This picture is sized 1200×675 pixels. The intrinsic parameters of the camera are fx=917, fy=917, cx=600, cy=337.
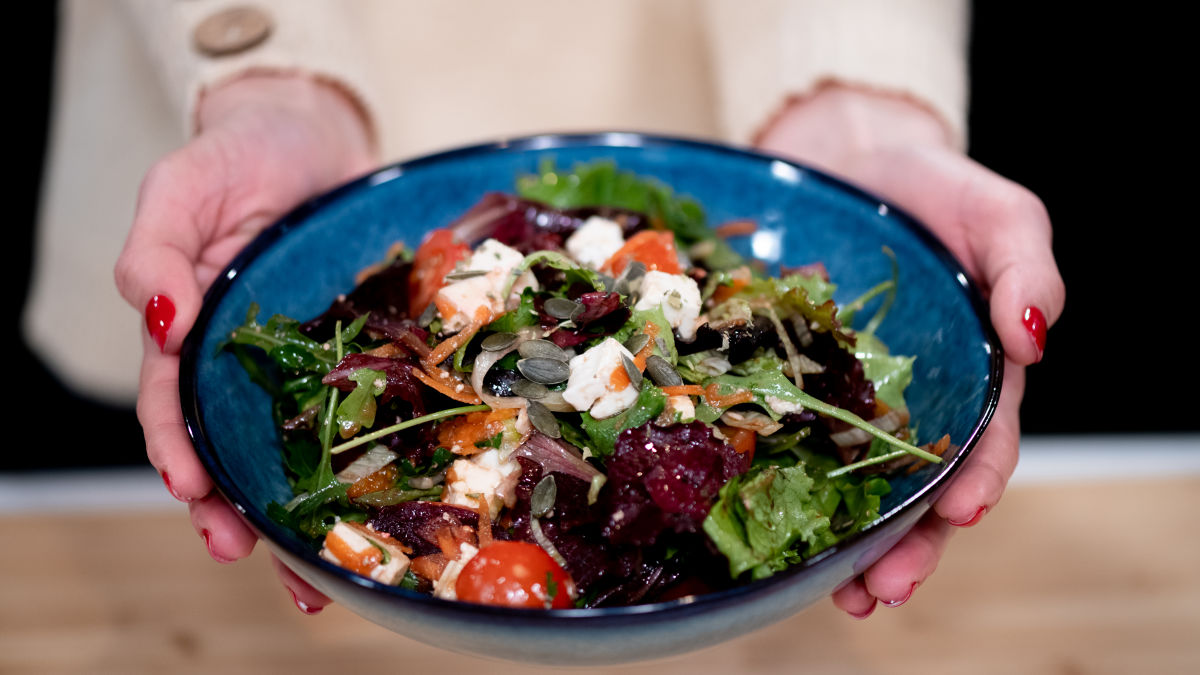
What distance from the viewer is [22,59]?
4.11 metres

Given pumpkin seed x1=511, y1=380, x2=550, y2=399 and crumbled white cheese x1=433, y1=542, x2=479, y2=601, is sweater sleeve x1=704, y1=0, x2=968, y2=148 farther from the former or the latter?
crumbled white cheese x1=433, y1=542, x2=479, y2=601

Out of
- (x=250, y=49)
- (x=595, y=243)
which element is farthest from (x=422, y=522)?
(x=250, y=49)

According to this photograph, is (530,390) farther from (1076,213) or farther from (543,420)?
(1076,213)

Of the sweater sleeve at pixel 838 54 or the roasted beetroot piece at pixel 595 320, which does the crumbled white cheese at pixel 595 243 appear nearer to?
the roasted beetroot piece at pixel 595 320

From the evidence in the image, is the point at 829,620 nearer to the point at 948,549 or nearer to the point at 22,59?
the point at 948,549

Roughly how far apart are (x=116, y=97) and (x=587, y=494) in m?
2.90

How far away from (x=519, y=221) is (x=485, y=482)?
91 centimetres

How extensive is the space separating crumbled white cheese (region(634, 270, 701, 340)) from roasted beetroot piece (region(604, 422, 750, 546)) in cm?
30

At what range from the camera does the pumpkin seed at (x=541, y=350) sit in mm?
1908

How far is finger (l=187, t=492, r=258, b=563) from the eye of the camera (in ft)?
6.14

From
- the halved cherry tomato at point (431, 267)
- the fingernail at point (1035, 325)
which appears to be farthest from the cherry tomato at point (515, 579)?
the fingernail at point (1035, 325)

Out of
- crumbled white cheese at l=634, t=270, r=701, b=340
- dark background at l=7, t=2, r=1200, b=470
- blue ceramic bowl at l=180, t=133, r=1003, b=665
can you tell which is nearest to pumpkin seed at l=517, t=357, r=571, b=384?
crumbled white cheese at l=634, t=270, r=701, b=340

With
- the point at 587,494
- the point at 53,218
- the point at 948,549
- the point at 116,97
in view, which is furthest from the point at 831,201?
the point at 53,218

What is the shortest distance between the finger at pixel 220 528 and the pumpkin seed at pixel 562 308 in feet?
2.53
